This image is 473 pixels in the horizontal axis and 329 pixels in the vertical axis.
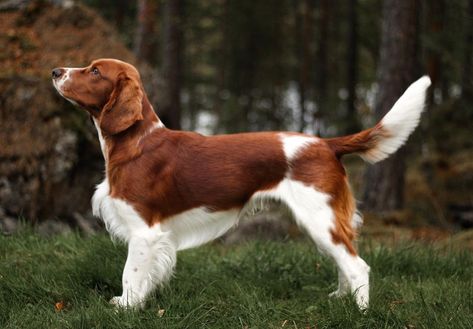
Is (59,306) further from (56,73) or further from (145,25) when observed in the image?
(145,25)

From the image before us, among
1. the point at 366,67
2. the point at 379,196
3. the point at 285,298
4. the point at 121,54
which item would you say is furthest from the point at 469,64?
the point at 366,67

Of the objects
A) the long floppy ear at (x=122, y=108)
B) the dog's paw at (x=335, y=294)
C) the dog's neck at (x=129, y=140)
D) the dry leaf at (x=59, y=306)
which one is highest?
the long floppy ear at (x=122, y=108)

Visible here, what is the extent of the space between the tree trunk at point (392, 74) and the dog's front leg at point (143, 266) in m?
5.17

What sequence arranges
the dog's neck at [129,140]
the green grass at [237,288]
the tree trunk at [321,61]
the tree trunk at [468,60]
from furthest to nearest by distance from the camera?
the tree trunk at [321,61] < the tree trunk at [468,60] < the dog's neck at [129,140] < the green grass at [237,288]

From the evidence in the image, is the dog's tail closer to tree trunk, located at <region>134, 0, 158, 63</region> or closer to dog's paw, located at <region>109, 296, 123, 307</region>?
dog's paw, located at <region>109, 296, 123, 307</region>

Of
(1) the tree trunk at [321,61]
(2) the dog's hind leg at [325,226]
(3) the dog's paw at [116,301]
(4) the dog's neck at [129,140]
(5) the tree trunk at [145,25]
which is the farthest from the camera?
(1) the tree trunk at [321,61]

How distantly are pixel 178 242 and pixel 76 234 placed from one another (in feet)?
4.62

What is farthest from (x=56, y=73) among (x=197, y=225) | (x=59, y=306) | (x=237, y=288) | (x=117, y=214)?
(x=237, y=288)

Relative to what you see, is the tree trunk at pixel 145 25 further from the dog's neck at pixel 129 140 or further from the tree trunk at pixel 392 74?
the dog's neck at pixel 129 140

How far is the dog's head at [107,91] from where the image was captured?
406 centimetres

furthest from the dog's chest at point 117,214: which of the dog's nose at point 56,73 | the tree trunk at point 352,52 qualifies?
the tree trunk at point 352,52

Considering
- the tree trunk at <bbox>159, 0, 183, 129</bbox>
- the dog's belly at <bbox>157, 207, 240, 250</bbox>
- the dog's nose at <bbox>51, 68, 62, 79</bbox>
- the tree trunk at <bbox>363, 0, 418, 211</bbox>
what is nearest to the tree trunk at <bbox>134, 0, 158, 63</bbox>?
the tree trunk at <bbox>159, 0, 183, 129</bbox>

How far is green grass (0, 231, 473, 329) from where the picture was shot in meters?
3.62

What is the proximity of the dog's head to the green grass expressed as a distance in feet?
3.70
